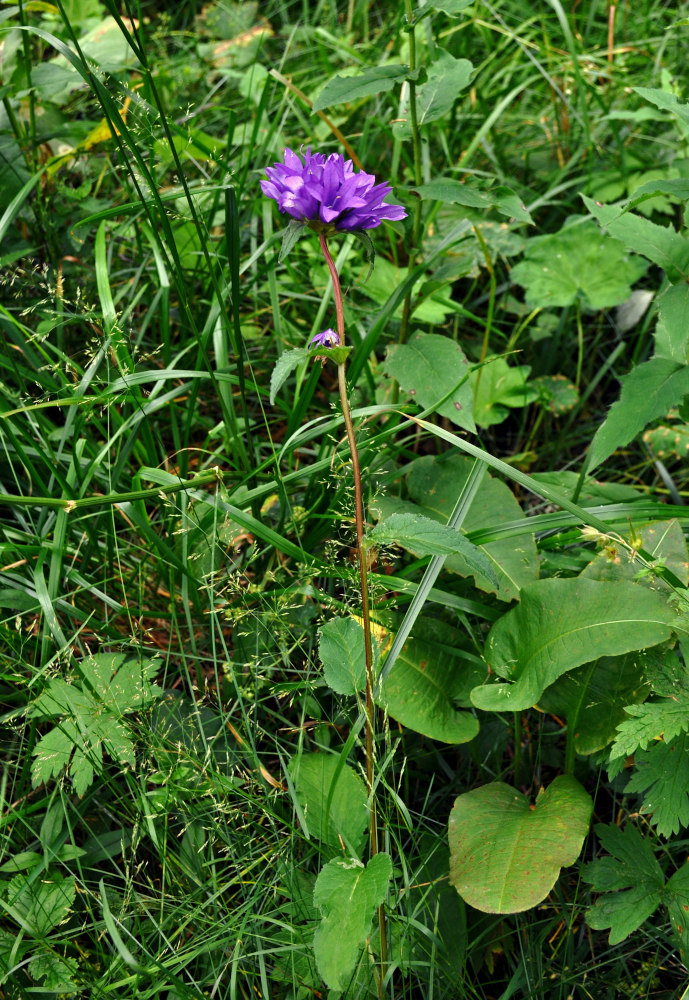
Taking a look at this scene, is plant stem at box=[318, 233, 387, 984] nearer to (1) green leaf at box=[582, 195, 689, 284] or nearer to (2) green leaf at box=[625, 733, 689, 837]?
(2) green leaf at box=[625, 733, 689, 837]

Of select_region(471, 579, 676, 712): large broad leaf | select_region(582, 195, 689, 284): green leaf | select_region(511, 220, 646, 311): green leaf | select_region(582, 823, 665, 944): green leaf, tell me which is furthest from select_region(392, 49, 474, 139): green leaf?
select_region(582, 823, 665, 944): green leaf

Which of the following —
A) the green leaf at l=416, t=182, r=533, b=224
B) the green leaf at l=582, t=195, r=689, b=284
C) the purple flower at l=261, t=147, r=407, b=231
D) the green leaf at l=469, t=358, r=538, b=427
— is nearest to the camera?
the purple flower at l=261, t=147, r=407, b=231

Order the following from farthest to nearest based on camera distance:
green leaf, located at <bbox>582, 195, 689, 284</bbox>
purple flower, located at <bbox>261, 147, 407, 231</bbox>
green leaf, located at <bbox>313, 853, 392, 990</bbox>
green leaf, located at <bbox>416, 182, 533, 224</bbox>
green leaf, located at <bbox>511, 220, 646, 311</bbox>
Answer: green leaf, located at <bbox>511, 220, 646, 311</bbox>
green leaf, located at <bbox>416, 182, 533, 224</bbox>
green leaf, located at <bbox>582, 195, 689, 284</bbox>
purple flower, located at <bbox>261, 147, 407, 231</bbox>
green leaf, located at <bbox>313, 853, 392, 990</bbox>

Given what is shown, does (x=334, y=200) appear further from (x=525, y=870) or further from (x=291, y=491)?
(x=525, y=870)

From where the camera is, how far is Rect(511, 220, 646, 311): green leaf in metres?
2.12

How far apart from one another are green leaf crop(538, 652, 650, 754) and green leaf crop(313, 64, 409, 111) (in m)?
1.07

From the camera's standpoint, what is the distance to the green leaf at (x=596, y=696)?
1.35 meters

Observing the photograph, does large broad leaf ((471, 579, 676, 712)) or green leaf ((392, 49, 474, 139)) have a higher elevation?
green leaf ((392, 49, 474, 139))

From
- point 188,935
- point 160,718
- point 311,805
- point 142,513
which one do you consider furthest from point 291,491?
point 188,935

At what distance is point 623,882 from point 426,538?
64 centimetres

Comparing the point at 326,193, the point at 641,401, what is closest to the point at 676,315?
the point at 641,401

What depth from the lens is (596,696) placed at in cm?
140

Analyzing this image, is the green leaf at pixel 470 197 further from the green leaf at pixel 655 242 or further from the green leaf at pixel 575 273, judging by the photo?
the green leaf at pixel 575 273

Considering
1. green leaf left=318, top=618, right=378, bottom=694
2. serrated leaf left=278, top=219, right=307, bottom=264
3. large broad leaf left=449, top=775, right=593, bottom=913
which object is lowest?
large broad leaf left=449, top=775, right=593, bottom=913
